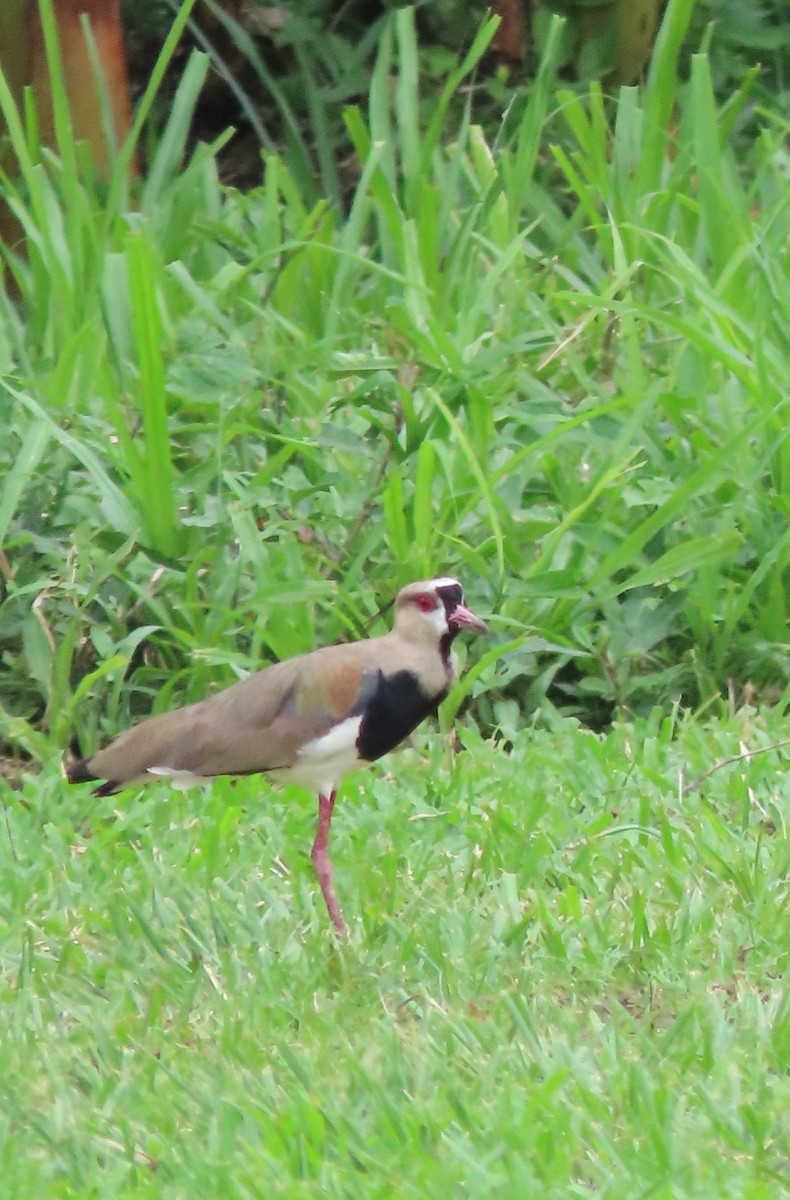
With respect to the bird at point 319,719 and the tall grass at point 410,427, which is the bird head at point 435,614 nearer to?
the bird at point 319,719

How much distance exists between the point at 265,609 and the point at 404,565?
389mm

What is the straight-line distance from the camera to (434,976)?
360cm

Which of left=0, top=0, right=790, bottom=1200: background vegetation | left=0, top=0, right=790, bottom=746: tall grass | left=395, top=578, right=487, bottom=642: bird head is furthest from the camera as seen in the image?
left=0, top=0, right=790, bottom=746: tall grass

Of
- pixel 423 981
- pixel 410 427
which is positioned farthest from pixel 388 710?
pixel 410 427

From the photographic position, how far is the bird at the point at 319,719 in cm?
389

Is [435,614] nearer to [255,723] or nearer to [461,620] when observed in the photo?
[461,620]

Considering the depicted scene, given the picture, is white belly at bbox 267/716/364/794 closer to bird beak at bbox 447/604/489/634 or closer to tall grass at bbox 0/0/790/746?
bird beak at bbox 447/604/489/634

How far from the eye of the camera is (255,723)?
3992 mm

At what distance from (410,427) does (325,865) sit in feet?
6.44

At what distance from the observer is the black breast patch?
12.7ft

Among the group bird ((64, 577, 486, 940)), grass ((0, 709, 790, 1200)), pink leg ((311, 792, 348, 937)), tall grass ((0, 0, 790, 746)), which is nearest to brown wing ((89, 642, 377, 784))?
bird ((64, 577, 486, 940))

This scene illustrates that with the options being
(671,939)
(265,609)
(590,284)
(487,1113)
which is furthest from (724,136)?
(487,1113)

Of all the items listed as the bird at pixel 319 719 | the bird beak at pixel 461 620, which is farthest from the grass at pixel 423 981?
the bird beak at pixel 461 620

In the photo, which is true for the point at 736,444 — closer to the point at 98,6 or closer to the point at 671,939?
the point at 671,939
